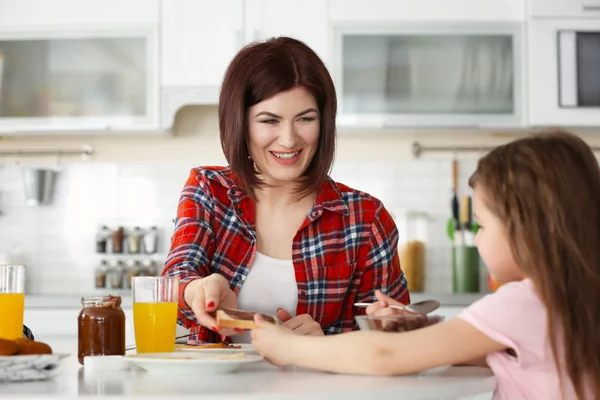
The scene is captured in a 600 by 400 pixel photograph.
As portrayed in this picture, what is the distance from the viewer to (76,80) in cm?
385

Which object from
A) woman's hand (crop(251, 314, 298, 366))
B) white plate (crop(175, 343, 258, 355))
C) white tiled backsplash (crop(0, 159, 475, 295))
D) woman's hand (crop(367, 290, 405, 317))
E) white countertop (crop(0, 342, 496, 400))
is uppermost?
white tiled backsplash (crop(0, 159, 475, 295))

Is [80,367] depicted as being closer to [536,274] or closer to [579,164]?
[536,274]

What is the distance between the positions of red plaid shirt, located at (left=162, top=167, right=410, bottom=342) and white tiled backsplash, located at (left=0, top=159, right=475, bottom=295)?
200 cm

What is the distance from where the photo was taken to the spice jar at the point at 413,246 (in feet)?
12.7

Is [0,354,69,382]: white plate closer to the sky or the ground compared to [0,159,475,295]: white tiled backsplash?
closer to the ground

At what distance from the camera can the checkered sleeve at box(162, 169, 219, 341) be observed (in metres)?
1.86

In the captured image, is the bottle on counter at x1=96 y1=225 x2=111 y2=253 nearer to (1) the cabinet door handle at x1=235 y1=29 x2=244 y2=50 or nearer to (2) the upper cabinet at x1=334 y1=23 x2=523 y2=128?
(1) the cabinet door handle at x1=235 y1=29 x2=244 y2=50

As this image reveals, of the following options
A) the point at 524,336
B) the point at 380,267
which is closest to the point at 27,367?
the point at 524,336

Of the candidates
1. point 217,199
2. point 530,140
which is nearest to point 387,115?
point 217,199

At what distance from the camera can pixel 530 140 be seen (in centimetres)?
139

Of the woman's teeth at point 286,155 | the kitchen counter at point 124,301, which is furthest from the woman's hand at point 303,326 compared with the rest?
the kitchen counter at point 124,301

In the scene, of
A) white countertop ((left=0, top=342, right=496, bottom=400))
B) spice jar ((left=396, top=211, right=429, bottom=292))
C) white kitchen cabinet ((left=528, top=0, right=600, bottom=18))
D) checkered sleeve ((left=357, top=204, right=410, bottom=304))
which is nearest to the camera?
white countertop ((left=0, top=342, right=496, bottom=400))

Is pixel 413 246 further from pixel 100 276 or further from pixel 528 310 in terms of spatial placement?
pixel 528 310

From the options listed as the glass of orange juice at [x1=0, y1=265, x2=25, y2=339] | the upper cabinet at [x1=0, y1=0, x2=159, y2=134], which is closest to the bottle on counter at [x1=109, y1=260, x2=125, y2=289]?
the upper cabinet at [x1=0, y1=0, x2=159, y2=134]
